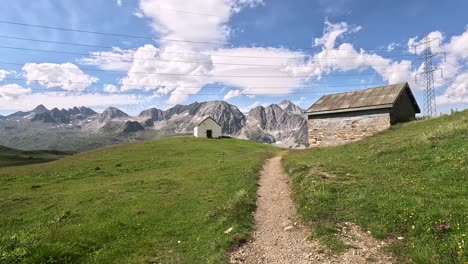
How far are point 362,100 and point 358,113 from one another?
95.0 inches

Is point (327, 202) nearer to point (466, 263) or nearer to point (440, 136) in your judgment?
point (466, 263)

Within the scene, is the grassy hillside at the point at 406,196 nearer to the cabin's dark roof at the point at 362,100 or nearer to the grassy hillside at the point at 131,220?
the grassy hillside at the point at 131,220

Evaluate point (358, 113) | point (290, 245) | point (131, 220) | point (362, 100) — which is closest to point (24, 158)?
point (131, 220)

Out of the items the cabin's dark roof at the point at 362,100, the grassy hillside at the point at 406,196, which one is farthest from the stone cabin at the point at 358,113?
the grassy hillside at the point at 406,196

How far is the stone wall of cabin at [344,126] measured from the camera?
139 feet

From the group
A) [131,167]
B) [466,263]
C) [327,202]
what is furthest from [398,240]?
[131,167]

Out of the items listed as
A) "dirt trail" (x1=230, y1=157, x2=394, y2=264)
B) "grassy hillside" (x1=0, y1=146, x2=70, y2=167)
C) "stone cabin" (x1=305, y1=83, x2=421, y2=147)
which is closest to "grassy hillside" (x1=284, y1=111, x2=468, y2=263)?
"dirt trail" (x1=230, y1=157, x2=394, y2=264)

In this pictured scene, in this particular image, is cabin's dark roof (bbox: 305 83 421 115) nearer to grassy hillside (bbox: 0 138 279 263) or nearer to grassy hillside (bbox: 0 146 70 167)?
grassy hillside (bbox: 0 138 279 263)

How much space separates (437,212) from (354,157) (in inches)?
657

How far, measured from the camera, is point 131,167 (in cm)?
4747

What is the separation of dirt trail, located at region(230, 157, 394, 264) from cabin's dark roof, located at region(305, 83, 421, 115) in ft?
102

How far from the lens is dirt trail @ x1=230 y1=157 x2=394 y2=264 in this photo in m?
10.7

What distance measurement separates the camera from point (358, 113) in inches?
1737

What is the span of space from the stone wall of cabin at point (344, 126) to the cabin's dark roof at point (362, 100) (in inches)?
36.7
